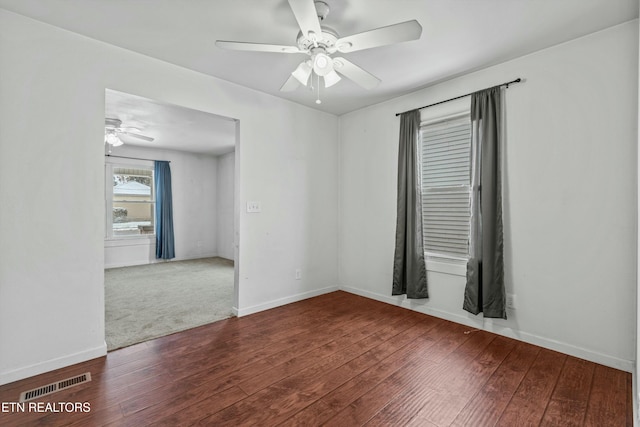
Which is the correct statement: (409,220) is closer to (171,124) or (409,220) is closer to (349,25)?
(349,25)

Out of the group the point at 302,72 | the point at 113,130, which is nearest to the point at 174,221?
the point at 113,130

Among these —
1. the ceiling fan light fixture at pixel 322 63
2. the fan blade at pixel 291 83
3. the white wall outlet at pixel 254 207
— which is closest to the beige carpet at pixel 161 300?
the white wall outlet at pixel 254 207

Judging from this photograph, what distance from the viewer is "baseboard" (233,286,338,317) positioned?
341 centimetres

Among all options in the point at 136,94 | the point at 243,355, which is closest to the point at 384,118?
the point at 136,94

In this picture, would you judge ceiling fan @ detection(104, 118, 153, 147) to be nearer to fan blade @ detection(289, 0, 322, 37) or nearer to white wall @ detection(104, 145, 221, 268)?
white wall @ detection(104, 145, 221, 268)

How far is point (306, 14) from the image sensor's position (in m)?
1.70

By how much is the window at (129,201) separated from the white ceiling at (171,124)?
53 centimetres

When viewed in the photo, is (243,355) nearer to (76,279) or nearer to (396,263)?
(76,279)

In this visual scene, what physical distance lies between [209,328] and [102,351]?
0.89 metres

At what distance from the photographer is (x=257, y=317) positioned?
11.0ft

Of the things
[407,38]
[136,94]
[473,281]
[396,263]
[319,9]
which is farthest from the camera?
[396,263]

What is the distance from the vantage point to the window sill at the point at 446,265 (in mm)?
3156

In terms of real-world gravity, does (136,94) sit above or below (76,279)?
above

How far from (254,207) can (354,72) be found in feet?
6.17
